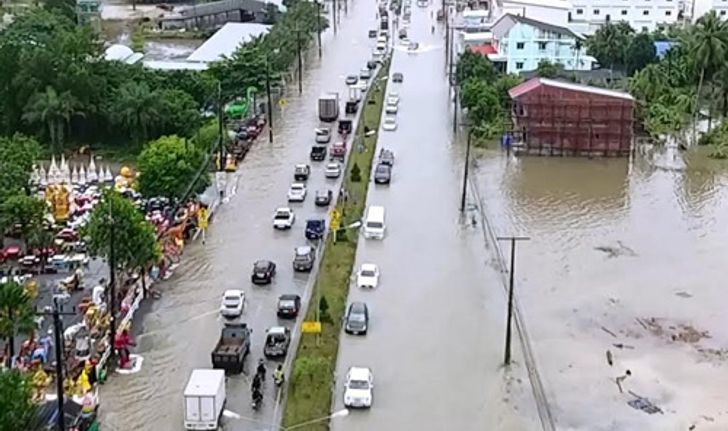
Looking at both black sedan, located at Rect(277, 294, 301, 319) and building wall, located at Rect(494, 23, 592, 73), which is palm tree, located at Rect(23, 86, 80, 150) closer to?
black sedan, located at Rect(277, 294, 301, 319)

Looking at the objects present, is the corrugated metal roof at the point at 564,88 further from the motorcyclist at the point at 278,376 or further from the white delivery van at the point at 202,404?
the white delivery van at the point at 202,404

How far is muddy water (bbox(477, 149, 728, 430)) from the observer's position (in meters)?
14.5

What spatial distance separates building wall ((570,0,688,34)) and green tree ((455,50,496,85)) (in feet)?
35.7

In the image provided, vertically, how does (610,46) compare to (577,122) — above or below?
above

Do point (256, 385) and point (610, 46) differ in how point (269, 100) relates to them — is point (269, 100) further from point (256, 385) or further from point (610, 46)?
point (256, 385)

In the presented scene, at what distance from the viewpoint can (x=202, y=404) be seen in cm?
1323

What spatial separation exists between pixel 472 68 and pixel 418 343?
17.4 metres

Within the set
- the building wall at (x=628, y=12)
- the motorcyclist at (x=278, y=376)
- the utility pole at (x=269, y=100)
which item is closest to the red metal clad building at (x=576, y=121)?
the utility pole at (x=269, y=100)

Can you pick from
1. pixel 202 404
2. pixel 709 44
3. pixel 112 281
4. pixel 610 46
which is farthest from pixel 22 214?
pixel 610 46

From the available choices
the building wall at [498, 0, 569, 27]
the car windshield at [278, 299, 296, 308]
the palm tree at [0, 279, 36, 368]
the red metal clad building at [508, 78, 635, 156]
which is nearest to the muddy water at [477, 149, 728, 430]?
the red metal clad building at [508, 78, 635, 156]

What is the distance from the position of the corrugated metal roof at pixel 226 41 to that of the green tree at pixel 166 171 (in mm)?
11445

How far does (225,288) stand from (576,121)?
12108 mm

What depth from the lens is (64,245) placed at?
63.5 ft

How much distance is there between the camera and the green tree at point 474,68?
31.9m
